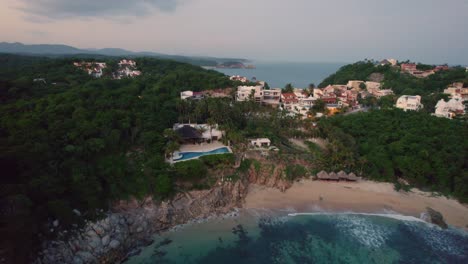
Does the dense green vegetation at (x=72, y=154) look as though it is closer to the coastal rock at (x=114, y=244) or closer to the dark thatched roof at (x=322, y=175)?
the coastal rock at (x=114, y=244)

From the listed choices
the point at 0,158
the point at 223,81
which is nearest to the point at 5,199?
the point at 0,158

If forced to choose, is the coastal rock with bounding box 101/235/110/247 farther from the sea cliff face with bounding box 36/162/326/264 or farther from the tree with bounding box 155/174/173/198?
the tree with bounding box 155/174/173/198

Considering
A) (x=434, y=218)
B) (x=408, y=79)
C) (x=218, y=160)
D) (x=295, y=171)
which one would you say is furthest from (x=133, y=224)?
(x=408, y=79)

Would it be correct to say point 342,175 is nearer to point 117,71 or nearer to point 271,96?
point 271,96

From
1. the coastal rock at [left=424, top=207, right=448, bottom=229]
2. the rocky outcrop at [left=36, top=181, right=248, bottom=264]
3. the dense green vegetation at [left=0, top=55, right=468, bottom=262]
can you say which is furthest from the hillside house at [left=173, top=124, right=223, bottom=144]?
the coastal rock at [left=424, top=207, right=448, bottom=229]

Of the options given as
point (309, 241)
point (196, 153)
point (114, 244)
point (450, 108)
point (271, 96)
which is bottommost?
point (309, 241)
